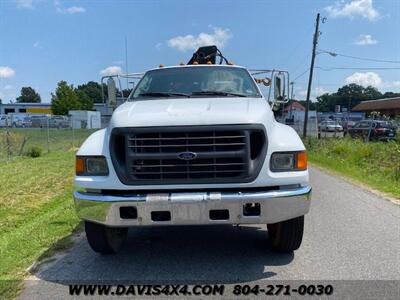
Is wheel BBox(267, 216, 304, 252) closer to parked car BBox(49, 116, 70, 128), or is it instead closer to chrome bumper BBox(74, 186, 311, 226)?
chrome bumper BBox(74, 186, 311, 226)

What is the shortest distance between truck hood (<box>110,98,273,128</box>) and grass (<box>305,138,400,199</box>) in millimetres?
5591

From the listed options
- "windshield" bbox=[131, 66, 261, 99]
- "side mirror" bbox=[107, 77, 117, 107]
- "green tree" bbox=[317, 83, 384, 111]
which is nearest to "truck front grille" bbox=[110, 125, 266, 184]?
"windshield" bbox=[131, 66, 261, 99]

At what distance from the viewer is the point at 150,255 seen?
5.06 m

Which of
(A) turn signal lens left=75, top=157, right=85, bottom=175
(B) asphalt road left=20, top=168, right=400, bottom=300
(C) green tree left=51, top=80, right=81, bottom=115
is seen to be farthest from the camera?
(C) green tree left=51, top=80, right=81, bottom=115

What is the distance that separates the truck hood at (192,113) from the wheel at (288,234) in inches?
44.8

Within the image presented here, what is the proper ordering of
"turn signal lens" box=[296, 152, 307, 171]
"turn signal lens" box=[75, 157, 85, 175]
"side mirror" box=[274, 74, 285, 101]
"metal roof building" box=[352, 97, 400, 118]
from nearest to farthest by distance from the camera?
"turn signal lens" box=[296, 152, 307, 171]
"turn signal lens" box=[75, 157, 85, 175]
"side mirror" box=[274, 74, 285, 101]
"metal roof building" box=[352, 97, 400, 118]

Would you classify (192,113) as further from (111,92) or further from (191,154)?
(111,92)

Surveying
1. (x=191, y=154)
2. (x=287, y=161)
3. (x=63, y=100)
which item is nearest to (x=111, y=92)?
(x=191, y=154)

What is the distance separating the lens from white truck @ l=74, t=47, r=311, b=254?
416 centimetres

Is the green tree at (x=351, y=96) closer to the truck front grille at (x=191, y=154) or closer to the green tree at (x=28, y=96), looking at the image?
the green tree at (x=28, y=96)

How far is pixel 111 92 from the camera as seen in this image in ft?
22.4

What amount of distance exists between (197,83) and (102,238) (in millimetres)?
2336

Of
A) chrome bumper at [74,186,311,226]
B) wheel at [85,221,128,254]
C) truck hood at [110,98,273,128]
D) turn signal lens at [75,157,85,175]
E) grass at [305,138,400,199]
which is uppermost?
truck hood at [110,98,273,128]

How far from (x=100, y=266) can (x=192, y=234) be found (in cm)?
154
